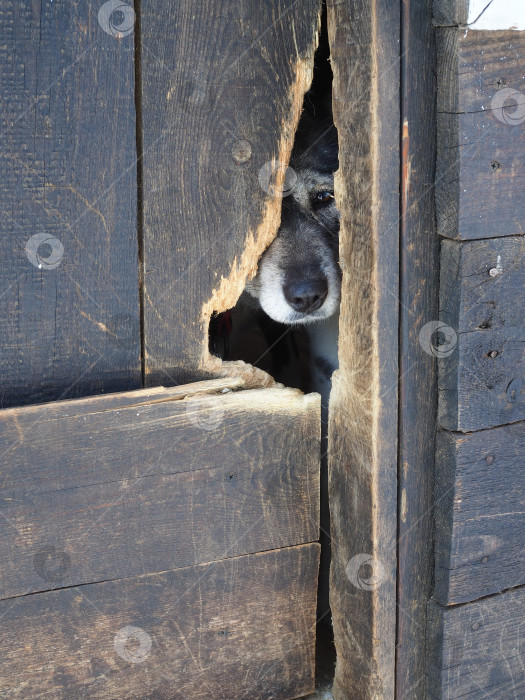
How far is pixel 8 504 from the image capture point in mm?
1226

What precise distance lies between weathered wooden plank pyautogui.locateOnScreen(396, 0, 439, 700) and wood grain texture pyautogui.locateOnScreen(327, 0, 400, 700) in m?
0.02

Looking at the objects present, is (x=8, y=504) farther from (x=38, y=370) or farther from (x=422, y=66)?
(x=422, y=66)

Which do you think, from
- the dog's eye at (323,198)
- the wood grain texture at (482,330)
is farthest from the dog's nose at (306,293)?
the wood grain texture at (482,330)

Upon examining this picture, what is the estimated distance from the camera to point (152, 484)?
4.35ft

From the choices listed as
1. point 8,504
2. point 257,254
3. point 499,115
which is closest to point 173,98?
point 257,254

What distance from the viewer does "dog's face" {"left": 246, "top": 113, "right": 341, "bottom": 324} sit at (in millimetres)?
1957

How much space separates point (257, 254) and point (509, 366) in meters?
0.52

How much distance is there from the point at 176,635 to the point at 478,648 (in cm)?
61

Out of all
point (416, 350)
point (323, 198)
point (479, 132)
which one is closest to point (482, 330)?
point (416, 350)

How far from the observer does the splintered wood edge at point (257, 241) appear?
1336 mm

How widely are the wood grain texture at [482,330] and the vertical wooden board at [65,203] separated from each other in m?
0.57

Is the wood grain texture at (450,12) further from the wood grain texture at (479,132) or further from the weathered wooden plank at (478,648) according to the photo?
the weathered wooden plank at (478,648)

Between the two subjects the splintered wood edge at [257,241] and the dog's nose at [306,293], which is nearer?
the splintered wood edge at [257,241]

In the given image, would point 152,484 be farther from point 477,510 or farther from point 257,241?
point 477,510
